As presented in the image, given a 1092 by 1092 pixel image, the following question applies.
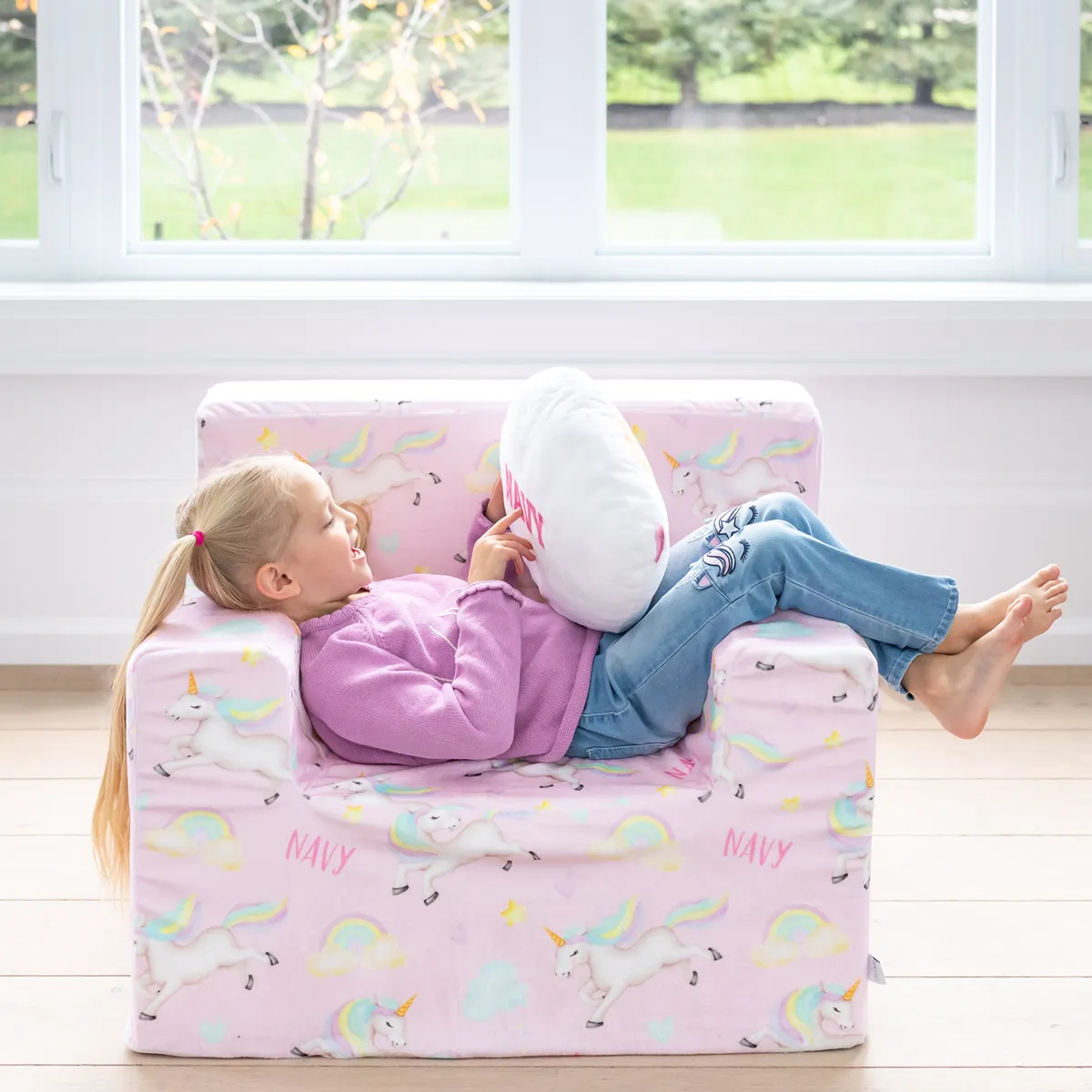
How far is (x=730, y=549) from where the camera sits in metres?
1.76

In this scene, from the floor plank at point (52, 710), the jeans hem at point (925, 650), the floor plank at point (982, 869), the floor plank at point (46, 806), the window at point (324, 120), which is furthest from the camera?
the window at point (324, 120)

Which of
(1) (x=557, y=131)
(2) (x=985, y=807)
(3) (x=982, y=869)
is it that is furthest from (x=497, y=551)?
(1) (x=557, y=131)

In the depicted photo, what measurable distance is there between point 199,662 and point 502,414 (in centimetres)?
67

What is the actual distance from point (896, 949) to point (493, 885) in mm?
607

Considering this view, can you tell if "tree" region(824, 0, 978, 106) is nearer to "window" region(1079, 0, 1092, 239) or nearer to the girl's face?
"window" region(1079, 0, 1092, 239)

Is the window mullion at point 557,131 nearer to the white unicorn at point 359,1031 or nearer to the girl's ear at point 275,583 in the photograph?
the girl's ear at point 275,583

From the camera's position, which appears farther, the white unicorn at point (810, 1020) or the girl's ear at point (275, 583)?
the girl's ear at point (275, 583)

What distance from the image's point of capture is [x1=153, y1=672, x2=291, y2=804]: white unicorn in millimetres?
1572

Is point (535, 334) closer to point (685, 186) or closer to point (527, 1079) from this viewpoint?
point (685, 186)

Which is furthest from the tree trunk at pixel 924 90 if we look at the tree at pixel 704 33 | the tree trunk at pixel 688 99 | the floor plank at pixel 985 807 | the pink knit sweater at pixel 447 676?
the pink knit sweater at pixel 447 676

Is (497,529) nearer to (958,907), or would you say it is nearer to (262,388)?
(262,388)

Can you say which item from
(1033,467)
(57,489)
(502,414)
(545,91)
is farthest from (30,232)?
(1033,467)

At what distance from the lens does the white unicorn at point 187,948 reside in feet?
5.27

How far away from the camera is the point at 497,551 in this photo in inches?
72.8
